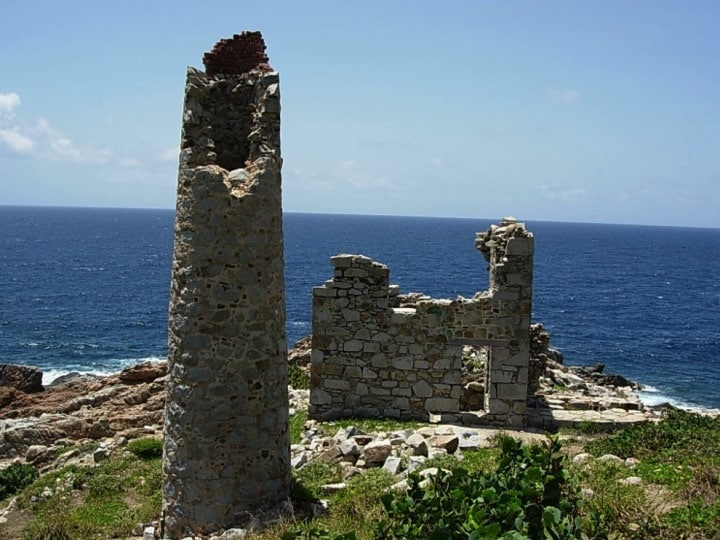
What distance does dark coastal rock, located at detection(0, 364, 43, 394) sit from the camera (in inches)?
1191

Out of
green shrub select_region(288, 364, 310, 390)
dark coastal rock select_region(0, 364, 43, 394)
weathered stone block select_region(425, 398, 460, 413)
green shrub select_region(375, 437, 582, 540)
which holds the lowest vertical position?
dark coastal rock select_region(0, 364, 43, 394)

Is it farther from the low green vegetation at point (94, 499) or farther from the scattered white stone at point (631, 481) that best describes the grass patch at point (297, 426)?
the scattered white stone at point (631, 481)

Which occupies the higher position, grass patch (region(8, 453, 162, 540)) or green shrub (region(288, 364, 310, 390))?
green shrub (region(288, 364, 310, 390))

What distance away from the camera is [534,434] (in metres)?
16.7

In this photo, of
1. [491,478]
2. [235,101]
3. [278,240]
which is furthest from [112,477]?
[491,478]

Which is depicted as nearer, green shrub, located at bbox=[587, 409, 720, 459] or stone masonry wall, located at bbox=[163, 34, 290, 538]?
stone masonry wall, located at bbox=[163, 34, 290, 538]

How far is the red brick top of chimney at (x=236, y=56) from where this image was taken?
10797 mm

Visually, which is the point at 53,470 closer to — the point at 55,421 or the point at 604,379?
the point at 55,421

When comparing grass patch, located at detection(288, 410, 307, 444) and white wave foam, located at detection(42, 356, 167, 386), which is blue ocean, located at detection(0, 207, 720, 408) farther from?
grass patch, located at detection(288, 410, 307, 444)

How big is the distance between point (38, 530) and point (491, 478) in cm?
763

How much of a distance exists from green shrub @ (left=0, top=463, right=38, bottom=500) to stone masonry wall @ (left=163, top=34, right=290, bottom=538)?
7.00 meters

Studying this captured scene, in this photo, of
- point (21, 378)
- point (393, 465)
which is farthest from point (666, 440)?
point (21, 378)

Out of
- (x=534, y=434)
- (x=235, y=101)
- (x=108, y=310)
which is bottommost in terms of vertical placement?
(x=108, y=310)

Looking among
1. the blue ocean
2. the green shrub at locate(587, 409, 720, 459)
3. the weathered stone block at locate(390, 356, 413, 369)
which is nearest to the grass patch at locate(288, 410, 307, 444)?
the weathered stone block at locate(390, 356, 413, 369)
